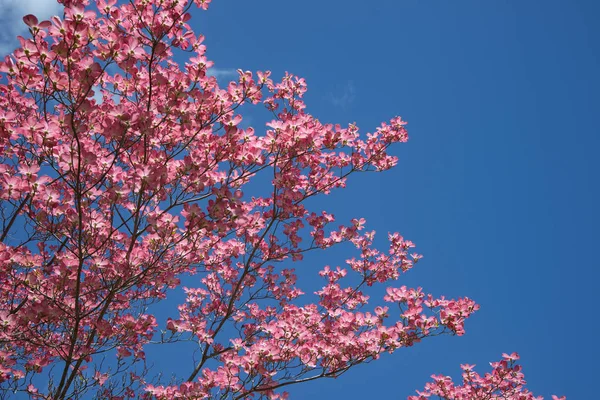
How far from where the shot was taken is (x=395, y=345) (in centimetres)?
463

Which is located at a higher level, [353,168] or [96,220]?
[353,168]

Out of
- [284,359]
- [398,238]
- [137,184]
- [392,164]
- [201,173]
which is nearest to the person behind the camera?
[137,184]

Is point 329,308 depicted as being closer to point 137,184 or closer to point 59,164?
point 137,184

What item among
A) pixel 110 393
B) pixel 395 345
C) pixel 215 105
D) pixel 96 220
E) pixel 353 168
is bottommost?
pixel 110 393

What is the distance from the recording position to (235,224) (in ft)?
12.3

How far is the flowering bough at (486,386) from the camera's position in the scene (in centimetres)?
571

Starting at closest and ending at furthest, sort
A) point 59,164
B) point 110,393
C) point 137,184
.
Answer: point 59,164, point 137,184, point 110,393

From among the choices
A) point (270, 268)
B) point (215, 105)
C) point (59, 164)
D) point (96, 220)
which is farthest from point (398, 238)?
point (59, 164)

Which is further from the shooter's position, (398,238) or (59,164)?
(398,238)

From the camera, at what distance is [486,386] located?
6.01 metres

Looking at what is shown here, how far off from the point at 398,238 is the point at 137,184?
14.7ft

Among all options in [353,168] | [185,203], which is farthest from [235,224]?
[353,168]

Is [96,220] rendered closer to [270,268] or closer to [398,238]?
[270,268]

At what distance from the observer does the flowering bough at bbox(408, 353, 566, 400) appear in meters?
5.71
